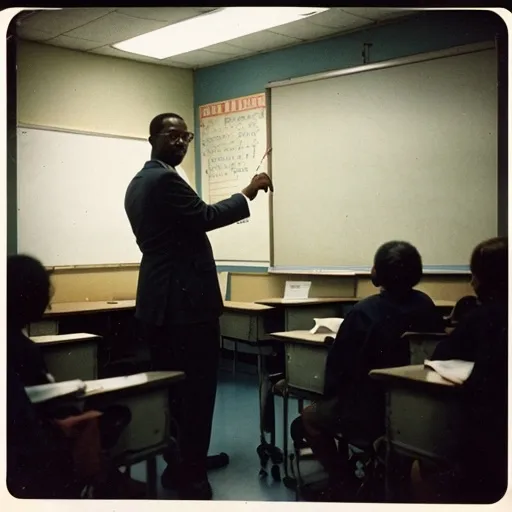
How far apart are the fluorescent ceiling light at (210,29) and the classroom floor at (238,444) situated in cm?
118

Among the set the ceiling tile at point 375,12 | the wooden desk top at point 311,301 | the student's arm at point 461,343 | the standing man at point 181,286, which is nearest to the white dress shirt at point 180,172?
the standing man at point 181,286

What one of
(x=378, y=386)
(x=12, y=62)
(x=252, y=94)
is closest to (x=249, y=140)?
(x=252, y=94)

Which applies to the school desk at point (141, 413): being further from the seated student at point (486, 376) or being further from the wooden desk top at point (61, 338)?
the seated student at point (486, 376)

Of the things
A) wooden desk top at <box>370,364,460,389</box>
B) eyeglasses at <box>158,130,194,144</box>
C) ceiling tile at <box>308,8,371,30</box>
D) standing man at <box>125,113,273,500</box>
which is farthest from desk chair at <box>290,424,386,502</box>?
ceiling tile at <box>308,8,371,30</box>

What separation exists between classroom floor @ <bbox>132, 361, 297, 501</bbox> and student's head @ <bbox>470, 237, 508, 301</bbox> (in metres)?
0.80

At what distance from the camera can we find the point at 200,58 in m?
2.12

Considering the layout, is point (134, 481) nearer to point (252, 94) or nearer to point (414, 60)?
point (252, 94)

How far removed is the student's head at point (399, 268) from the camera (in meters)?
1.91

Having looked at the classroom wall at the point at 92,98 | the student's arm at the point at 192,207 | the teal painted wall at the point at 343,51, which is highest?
the teal painted wall at the point at 343,51

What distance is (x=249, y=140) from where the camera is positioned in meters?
2.17

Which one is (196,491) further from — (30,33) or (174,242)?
(30,33)

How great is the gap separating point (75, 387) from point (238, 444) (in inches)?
23.8

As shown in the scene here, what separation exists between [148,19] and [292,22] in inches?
19.8

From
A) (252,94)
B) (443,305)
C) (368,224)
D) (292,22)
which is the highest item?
(292,22)
